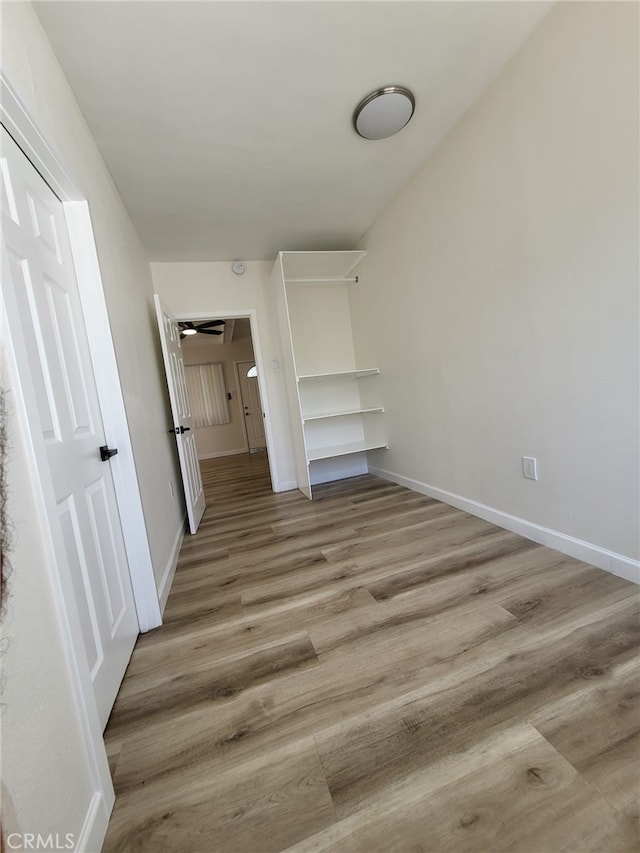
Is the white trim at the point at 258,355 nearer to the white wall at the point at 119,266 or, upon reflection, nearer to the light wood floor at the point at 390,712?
the white wall at the point at 119,266

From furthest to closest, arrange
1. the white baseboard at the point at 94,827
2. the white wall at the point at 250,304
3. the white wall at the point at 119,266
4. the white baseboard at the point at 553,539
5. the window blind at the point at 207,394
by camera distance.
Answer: the window blind at the point at 207,394, the white wall at the point at 250,304, the white baseboard at the point at 553,539, the white wall at the point at 119,266, the white baseboard at the point at 94,827

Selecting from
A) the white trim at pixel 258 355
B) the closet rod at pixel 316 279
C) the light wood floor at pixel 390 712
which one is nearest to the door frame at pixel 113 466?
the light wood floor at pixel 390 712

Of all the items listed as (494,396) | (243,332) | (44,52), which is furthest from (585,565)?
(243,332)

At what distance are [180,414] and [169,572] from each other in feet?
4.18

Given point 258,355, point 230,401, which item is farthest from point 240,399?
point 258,355

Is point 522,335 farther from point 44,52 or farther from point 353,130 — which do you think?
point 44,52

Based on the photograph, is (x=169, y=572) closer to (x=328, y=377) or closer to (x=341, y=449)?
(x=341, y=449)

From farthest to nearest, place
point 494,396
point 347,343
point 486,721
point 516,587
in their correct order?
point 347,343 → point 494,396 → point 516,587 → point 486,721

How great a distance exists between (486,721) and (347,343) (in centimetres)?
339

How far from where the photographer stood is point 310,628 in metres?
1.51

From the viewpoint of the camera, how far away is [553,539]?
1883 mm

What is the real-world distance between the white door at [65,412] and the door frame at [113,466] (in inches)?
1.1

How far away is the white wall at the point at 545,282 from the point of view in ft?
4.57

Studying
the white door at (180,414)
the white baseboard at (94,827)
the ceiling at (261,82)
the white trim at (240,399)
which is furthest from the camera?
the white trim at (240,399)
